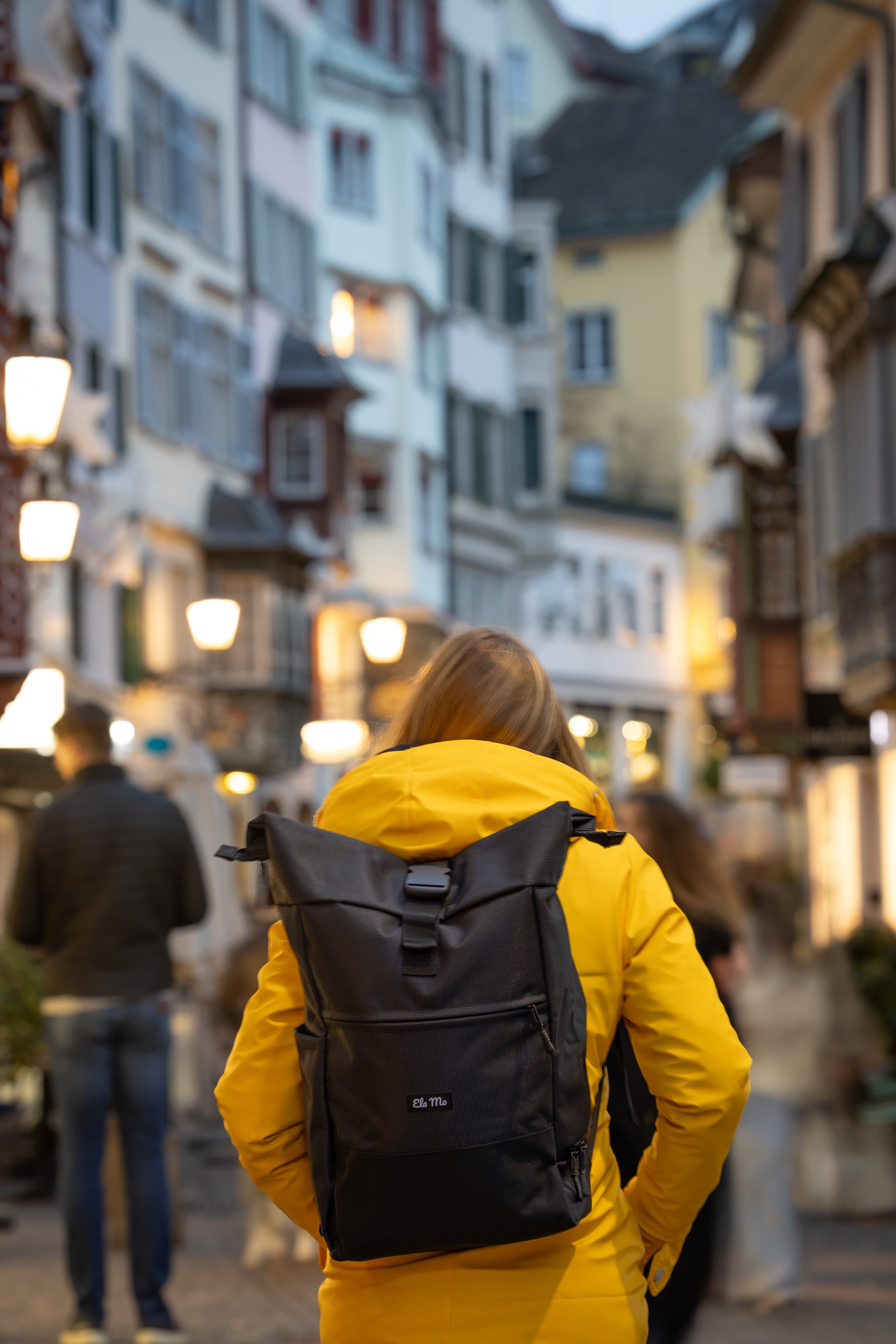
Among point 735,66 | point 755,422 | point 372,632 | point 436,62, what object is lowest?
point 372,632

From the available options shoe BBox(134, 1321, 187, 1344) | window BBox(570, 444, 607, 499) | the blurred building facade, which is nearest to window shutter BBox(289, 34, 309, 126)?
the blurred building facade

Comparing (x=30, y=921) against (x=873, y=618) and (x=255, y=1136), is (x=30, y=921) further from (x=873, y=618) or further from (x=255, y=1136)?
(x=873, y=618)

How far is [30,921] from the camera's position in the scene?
765 cm

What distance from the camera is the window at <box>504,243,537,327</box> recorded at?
165 feet

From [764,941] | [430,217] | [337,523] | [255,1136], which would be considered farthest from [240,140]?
[255,1136]

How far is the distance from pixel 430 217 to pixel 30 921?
3878 centimetres

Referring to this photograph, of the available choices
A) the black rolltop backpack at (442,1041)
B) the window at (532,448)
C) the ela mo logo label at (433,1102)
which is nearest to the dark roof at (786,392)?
the window at (532,448)

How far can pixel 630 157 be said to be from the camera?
212 feet

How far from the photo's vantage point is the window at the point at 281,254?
36.6 meters

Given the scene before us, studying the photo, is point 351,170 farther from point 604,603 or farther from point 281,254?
point 604,603

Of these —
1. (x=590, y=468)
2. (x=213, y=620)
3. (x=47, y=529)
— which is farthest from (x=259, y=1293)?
(x=590, y=468)

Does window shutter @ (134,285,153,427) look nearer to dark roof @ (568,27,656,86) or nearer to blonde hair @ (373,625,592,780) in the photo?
blonde hair @ (373,625,592,780)

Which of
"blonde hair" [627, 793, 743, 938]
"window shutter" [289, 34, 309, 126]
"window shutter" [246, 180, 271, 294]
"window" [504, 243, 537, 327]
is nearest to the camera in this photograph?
"blonde hair" [627, 793, 743, 938]

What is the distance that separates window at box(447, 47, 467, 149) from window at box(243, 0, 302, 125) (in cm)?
993
